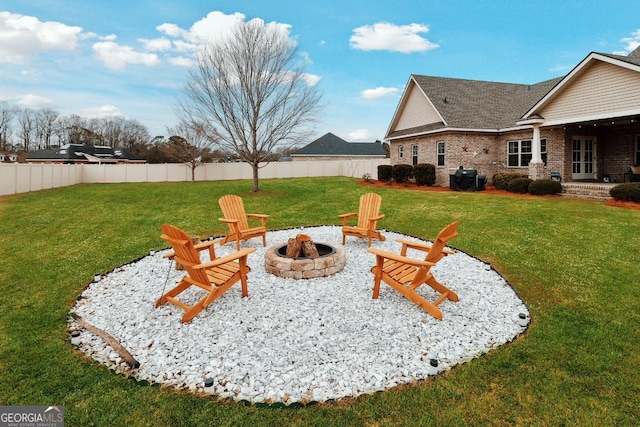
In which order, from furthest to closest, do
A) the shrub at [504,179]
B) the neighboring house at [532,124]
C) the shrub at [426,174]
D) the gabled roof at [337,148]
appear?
the gabled roof at [337,148], the shrub at [426,174], the shrub at [504,179], the neighboring house at [532,124]

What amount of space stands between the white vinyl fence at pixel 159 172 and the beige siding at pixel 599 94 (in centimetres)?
1133

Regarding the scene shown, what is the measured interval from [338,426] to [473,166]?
1723cm

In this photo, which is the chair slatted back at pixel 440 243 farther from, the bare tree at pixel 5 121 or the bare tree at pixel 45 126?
the bare tree at pixel 45 126

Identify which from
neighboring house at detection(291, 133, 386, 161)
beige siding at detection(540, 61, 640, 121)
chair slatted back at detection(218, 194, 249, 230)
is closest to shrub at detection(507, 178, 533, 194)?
beige siding at detection(540, 61, 640, 121)

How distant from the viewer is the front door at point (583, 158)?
50.6 feet

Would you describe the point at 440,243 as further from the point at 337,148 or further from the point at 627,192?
the point at 337,148

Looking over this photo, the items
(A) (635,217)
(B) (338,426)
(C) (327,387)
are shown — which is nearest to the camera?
(B) (338,426)

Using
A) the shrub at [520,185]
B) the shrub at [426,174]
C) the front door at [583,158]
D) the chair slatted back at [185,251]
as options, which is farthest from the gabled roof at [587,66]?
the chair slatted back at [185,251]

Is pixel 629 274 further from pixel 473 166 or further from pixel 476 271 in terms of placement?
pixel 473 166

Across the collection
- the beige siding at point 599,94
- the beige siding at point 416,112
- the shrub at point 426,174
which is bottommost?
the shrub at point 426,174

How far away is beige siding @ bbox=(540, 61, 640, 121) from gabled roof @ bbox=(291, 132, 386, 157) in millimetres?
27086

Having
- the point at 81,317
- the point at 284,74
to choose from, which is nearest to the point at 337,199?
the point at 284,74

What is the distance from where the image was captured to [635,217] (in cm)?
881

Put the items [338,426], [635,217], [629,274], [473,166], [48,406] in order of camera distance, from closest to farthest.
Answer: [338,426] → [48,406] → [629,274] → [635,217] → [473,166]
